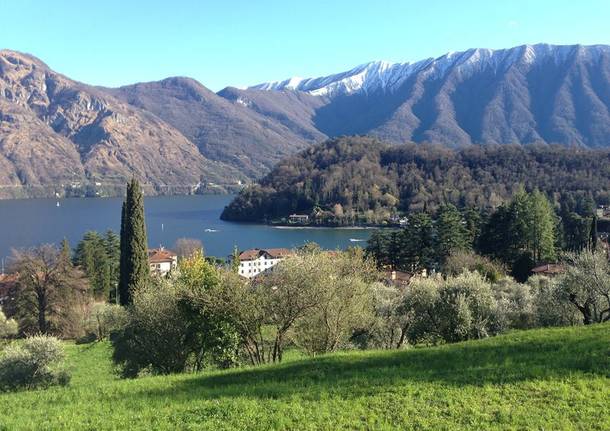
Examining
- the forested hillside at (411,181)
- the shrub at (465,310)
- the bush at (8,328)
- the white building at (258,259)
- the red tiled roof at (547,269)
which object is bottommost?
the white building at (258,259)

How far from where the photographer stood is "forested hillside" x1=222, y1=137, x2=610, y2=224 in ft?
445

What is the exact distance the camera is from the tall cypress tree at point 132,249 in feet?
117

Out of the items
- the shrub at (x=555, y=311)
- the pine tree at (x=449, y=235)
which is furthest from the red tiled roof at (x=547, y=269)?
the shrub at (x=555, y=311)

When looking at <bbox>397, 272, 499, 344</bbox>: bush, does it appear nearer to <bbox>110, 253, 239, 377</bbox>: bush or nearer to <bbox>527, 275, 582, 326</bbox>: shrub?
<bbox>527, 275, 582, 326</bbox>: shrub

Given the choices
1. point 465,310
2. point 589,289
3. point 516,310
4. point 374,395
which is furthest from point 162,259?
point 374,395

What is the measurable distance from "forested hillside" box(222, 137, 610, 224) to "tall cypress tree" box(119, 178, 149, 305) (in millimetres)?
97858

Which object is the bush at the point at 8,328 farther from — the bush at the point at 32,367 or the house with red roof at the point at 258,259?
the house with red roof at the point at 258,259

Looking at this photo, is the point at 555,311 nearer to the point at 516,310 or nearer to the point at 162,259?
the point at 516,310

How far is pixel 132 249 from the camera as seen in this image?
117ft

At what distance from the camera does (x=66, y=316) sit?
38.3 meters

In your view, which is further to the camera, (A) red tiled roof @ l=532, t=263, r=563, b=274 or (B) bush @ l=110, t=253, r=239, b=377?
(A) red tiled roof @ l=532, t=263, r=563, b=274

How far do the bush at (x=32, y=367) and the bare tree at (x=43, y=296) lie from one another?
21.8 metres

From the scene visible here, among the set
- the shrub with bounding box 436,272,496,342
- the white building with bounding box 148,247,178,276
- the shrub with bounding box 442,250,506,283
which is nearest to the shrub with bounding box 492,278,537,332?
the shrub with bounding box 436,272,496,342

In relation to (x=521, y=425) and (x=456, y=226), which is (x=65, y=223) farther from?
(x=521, y=425)
